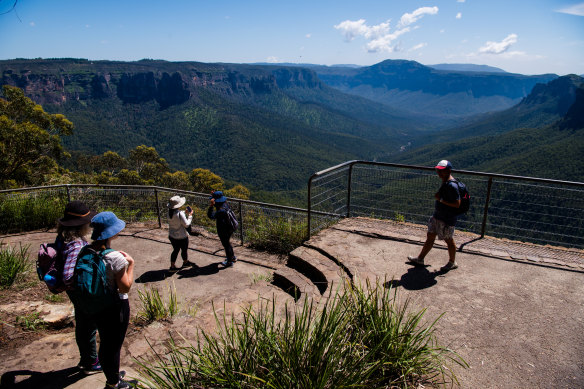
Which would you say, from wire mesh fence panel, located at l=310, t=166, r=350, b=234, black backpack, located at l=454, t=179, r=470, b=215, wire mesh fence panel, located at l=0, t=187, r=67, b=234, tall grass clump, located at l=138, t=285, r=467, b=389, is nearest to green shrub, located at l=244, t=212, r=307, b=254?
wire mesh fence panel, located at l=310, t=166, r=350, b=234

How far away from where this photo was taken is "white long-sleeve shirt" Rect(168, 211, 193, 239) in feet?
19.5

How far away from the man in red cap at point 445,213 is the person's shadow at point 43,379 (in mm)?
4204

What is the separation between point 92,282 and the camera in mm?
2779

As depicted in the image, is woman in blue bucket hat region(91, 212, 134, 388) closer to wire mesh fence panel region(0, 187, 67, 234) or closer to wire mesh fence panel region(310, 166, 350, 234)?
wire mesh fence panel region(310, 166, 350, 234)

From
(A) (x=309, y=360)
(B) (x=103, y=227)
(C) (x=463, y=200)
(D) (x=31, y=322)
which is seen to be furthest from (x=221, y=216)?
(A) (x=309, y=360)

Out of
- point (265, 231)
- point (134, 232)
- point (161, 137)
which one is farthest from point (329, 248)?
point (161, 137)

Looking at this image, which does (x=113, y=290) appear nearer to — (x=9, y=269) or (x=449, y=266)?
(x=9, y=269)

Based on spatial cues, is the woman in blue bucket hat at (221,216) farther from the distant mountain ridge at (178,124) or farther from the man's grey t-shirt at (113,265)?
the distant mountain ridge at (178,124)

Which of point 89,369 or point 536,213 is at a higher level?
point 536,213

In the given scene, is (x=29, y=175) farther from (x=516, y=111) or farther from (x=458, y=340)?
(x=516, y=111)

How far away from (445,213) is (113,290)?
3.97 meters

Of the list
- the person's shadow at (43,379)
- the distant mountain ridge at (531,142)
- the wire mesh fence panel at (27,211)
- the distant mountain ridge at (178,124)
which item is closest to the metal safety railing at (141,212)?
the wire mesh fence panel at (27,211)

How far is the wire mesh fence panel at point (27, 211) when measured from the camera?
794cm

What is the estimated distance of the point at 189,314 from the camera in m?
4.31
